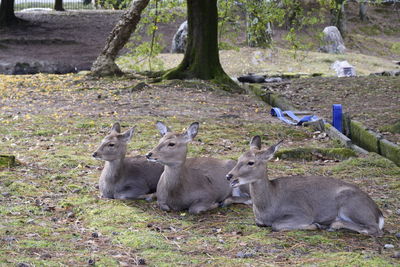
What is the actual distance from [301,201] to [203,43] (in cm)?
1291

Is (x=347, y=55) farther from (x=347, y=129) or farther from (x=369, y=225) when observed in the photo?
(x=369, y=225)

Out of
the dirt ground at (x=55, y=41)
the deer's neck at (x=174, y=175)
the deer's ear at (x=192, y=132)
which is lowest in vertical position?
the dirt ground at (x=55, y=41)

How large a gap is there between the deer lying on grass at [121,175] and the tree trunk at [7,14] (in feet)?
92.4

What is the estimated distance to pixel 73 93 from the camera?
18.1 metres

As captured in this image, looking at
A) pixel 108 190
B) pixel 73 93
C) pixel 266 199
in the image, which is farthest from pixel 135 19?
pixel 266 199

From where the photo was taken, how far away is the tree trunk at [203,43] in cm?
1935

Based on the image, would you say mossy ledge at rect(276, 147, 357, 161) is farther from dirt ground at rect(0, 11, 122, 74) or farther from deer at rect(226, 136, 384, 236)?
dirt ground at rect(0, 11, 122, 74)

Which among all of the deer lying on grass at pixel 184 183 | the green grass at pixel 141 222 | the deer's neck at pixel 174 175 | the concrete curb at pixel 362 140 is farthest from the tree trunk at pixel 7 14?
the deer's neck at pixel 174 175

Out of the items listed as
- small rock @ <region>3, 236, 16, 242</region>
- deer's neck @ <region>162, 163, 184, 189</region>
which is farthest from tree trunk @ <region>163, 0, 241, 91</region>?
small rock @ <region>3, 236, 16, 242</region>

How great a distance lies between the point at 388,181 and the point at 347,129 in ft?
13.3

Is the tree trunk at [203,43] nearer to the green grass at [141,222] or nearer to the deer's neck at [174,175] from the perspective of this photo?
the green grass at [141,222]

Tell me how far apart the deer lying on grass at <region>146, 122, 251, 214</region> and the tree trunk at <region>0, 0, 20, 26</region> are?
94.6 ft

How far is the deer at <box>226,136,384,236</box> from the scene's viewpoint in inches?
262

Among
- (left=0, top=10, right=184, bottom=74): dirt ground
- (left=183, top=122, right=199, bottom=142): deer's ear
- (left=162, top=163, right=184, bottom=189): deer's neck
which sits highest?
(left=183, top=122, right=199, bottom=142): deer's ear
